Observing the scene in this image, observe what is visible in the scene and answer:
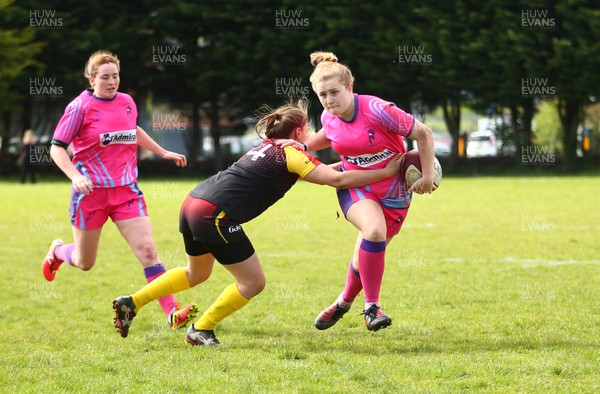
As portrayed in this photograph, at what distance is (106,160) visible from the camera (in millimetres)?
7363

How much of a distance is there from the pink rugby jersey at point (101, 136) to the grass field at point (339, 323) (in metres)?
1.19

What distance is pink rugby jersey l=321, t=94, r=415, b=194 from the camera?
6492 millimetres

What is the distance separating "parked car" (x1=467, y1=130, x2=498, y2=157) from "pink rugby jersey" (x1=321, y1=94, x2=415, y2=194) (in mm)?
25847

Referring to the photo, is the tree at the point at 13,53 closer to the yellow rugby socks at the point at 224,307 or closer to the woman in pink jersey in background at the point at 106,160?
the woman in pink jersey in background at the point at 106,160

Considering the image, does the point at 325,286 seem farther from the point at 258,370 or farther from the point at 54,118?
the point at 54,118

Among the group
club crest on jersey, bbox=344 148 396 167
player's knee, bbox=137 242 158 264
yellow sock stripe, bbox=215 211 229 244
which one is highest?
club crest on jersey, bbox=344 148 396 167

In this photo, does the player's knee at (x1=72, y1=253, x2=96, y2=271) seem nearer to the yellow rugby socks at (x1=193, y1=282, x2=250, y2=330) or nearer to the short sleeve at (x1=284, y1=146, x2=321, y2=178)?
the yellow rugby socks at (x1=193, y1=282, x2=250, y2=330)

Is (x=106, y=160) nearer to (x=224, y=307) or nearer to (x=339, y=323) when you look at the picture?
(x=224, y=307)

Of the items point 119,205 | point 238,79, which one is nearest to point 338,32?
point 238,79

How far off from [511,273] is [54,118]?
2972 centimetres

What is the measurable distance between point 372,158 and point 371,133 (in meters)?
0.21

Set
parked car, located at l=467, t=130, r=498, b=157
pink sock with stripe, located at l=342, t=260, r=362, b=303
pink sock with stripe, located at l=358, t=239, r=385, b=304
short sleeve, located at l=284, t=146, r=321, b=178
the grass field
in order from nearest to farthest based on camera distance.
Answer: the grass field, short sleeve, located at l=284, t=146, r=321, b=178, pink sock with stripe, located at l=358, t=239, r=385, b=304, pink sock with stripe, located at l=342, t=260, r=362, b=303, parked car, located at l=467, t=130, r=498, b=157

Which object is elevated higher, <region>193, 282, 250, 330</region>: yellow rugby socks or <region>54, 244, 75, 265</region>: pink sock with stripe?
<region>54, 244, 75, 265</region>: pink sock with stripe

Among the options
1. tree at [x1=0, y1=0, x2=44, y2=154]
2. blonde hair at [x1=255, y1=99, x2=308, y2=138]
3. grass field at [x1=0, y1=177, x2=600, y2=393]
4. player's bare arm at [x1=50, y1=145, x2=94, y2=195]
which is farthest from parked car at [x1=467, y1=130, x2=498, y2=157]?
blonde hair at [x1=255, y1=99, x2=308, y2=138]
